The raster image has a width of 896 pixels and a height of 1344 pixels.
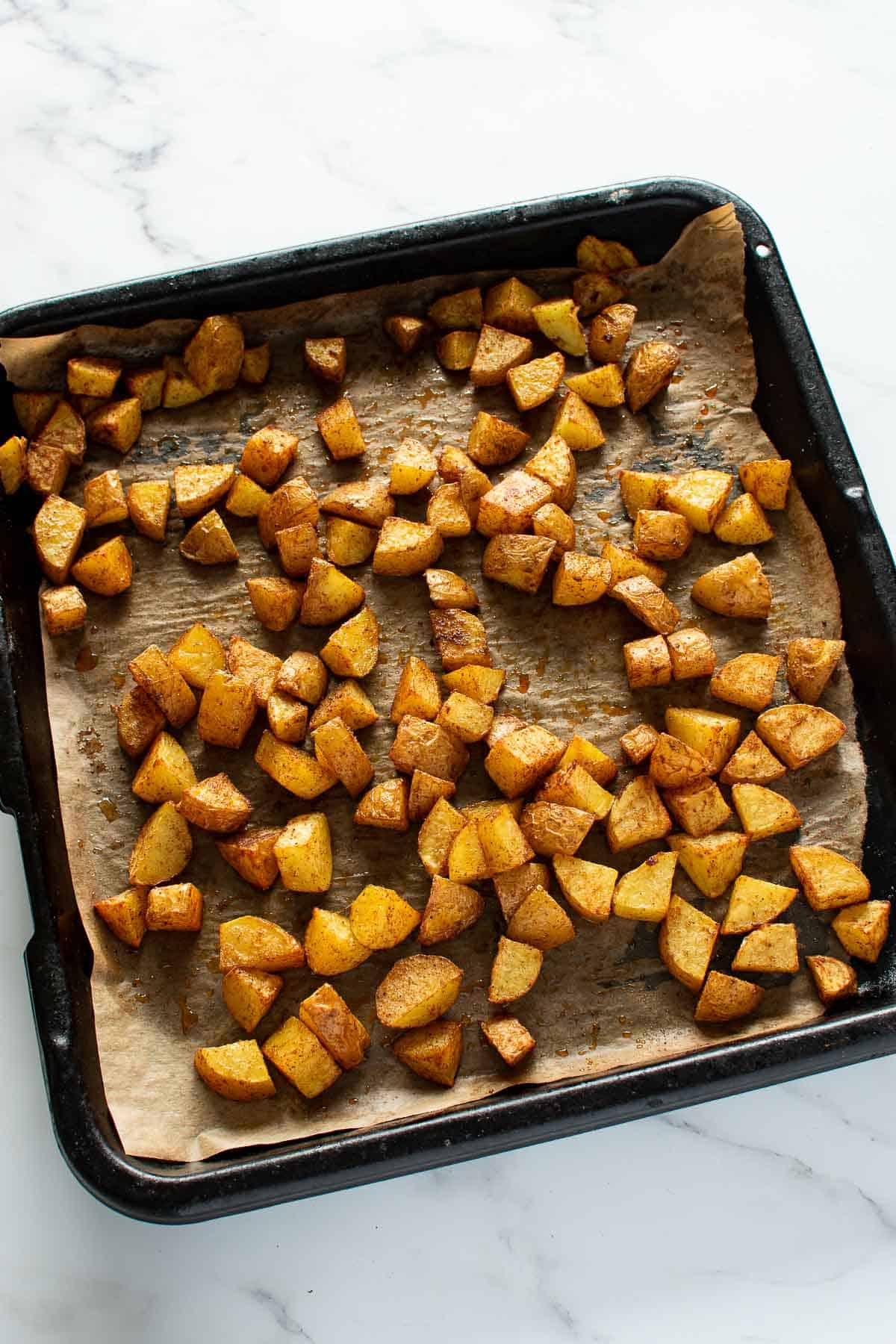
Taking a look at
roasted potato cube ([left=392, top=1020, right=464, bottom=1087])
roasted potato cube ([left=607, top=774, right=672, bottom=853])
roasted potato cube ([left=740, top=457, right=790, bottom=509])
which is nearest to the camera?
roasted potato cube ([left=392, top=1020, right=464, bottom=1087])

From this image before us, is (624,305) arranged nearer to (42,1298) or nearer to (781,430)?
(781,430)

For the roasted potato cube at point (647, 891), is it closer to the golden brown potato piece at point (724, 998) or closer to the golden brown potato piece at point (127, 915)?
the golden brown potato piece at point (724, 998)

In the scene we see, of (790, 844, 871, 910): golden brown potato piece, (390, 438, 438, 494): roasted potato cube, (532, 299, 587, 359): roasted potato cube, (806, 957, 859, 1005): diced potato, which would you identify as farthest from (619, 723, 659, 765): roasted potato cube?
(532, 299, 587, 359): roasted potato cube

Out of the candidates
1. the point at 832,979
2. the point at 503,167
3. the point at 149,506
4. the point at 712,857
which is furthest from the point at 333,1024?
the point at 503,167

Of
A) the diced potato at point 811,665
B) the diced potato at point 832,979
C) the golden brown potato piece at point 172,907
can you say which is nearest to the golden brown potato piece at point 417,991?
the golden brown potato piece at point 172,907

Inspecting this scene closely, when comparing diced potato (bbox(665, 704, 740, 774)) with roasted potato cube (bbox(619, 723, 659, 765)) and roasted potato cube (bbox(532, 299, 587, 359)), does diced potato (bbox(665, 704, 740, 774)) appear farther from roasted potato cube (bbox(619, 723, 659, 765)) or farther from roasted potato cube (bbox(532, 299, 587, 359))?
roasted potato cube (bbox(532, 299, 587, 359))
